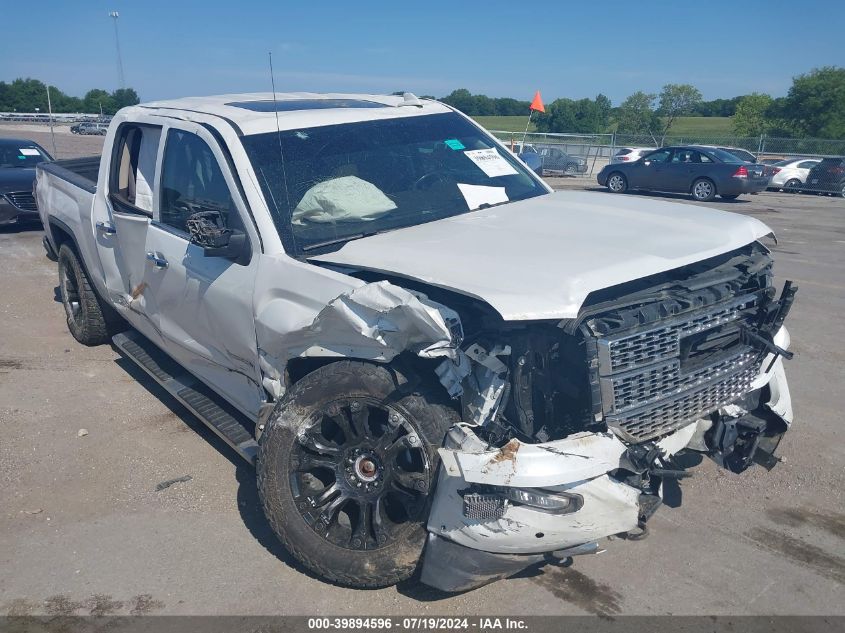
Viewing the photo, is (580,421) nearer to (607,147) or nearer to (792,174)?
(792,174)

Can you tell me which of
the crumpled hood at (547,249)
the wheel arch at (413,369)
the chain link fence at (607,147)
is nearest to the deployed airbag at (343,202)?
the crumpled hood at (547,249)

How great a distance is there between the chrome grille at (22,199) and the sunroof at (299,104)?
9.62 meters

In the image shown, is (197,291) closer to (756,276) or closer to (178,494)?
(178,494)

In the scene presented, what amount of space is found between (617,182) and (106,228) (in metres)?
19.6

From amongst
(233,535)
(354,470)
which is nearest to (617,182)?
(233,535)

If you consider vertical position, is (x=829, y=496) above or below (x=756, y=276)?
below

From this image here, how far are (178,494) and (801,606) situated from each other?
10.3 feet

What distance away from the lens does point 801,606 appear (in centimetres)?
316

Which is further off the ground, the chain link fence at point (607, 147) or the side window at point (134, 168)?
the side window at point (134, 168)

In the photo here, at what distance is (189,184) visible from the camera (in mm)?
4293

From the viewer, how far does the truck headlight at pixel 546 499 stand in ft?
8.84

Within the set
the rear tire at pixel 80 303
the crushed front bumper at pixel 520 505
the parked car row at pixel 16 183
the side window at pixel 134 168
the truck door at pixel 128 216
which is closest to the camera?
the crushed front bumper at pixel 520 505

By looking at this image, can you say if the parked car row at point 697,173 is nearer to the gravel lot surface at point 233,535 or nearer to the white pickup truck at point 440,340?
the gravel lot surface at point 233,535

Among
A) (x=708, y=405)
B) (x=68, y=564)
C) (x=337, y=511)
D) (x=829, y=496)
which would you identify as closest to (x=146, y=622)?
(x=68, y=564)
